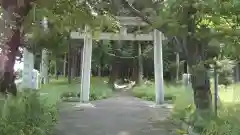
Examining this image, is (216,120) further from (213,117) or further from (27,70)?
(27,70)

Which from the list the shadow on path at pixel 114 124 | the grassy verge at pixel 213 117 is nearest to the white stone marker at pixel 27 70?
the shadow on path at pixel 114 124

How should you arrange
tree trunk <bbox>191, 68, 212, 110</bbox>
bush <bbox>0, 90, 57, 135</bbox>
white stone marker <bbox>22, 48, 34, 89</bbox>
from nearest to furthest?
1. bush <bbox>0, 90, 57, 135</bbox>
2. tree trunk <bbox>191, 68, 212, 110</bbox>
3. white stone marker <bbox>22, 48, 34, 89</bbox>

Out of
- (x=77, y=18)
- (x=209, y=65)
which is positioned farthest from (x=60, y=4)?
(x=209, y=65)

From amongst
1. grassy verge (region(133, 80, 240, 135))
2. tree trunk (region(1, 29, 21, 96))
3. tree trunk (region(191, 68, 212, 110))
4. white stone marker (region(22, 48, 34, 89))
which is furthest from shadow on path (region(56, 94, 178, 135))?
white stone marker (region(22, 48, 34, 89))

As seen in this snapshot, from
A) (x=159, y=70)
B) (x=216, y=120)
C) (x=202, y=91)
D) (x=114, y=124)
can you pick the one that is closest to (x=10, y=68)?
(x=114, y=124)

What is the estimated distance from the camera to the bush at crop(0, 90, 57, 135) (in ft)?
23.1

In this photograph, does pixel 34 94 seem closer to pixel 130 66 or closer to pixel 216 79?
pixel 216 79

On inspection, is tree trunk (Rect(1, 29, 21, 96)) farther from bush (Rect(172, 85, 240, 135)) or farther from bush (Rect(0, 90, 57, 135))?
bush (Rect(172, 85, 240, 135))

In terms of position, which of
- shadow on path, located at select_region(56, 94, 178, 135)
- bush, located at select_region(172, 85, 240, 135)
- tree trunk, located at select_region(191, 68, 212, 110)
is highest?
tree trunk, located at select_region(191, 68, 212, 110)

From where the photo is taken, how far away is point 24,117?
25.0 ft

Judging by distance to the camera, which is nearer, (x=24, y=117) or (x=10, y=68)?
(x=24, y=117)

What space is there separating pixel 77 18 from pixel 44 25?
0.97 meters

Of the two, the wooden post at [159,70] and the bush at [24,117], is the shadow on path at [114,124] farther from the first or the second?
the wooden post at [159,70]

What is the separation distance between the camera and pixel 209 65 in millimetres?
8453
